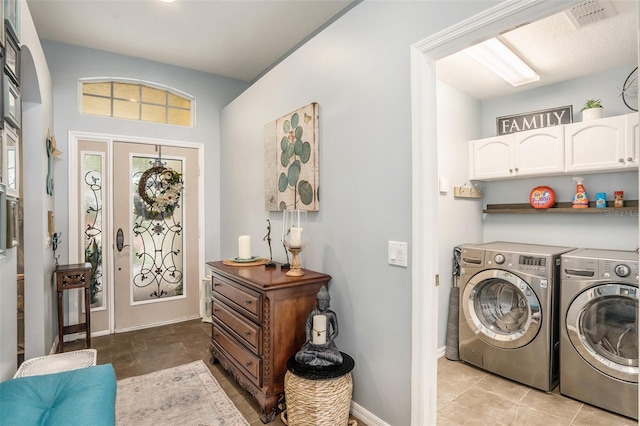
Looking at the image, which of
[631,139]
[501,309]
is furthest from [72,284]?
[631,139]

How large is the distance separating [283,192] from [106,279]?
240 cm

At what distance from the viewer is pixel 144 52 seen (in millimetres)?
3721

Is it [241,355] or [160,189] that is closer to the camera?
[241,355]

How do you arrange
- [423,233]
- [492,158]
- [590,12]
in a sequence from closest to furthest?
[423,233] → [590,12] → [492,158]

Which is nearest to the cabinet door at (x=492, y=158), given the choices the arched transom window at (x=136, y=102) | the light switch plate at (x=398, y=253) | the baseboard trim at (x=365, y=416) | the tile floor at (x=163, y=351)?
the light switch plate at (x=398, y=253)

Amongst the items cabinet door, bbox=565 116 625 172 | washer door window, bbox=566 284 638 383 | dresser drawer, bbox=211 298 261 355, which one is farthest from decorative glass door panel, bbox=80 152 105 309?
cabinet door, bbox=565 116 625 172

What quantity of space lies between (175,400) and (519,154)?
3532 millimetres

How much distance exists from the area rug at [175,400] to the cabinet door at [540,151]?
3.12 metres

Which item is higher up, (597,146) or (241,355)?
(597,146)

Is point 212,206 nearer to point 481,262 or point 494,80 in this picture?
point 481,262

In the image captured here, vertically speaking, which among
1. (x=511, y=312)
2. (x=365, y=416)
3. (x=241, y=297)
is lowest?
(x=365, y=416)

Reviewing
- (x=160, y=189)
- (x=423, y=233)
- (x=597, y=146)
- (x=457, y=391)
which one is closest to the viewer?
(x=423, y=233)

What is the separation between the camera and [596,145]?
276 centimetres

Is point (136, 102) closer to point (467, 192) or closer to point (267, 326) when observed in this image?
point (267, 326)
